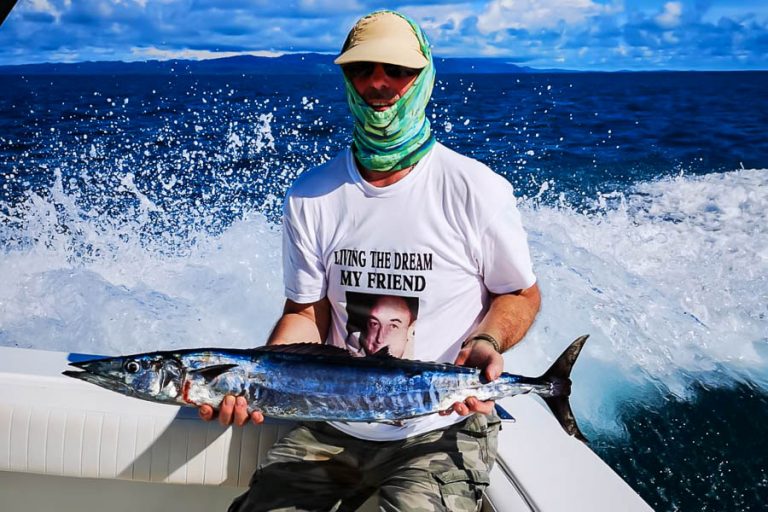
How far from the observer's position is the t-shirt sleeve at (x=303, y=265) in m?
2.17

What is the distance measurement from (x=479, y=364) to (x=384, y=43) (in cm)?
79

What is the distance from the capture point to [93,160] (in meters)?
14.8

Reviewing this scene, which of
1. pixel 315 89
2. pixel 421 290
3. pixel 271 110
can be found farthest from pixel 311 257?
pixel 315 89

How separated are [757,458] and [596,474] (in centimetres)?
342

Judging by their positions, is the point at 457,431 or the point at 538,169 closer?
the point at 457,431

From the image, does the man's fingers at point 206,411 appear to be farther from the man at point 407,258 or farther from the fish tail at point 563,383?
the fish tail at point 563,383

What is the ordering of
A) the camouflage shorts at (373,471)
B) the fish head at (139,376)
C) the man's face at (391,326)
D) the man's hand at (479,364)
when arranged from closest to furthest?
the fish head at (139,376), the man's hand at (479,364), the camouflage shorts at (373,471), the man's face at (391,326)

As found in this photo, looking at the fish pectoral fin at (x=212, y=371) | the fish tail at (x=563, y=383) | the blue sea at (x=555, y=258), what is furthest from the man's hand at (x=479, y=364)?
the blue sea at (x=555, y=258)

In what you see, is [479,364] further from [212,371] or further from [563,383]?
[212,371]

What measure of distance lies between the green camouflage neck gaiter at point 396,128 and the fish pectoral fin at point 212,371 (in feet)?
2.09

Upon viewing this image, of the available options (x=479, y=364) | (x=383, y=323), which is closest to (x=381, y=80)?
(x=383, y=323)

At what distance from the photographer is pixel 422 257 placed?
80.7 inches

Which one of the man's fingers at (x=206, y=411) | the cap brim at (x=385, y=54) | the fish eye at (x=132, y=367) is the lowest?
the man's fingers at (x=206, y=411)

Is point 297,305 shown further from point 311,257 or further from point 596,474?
point 596,474
